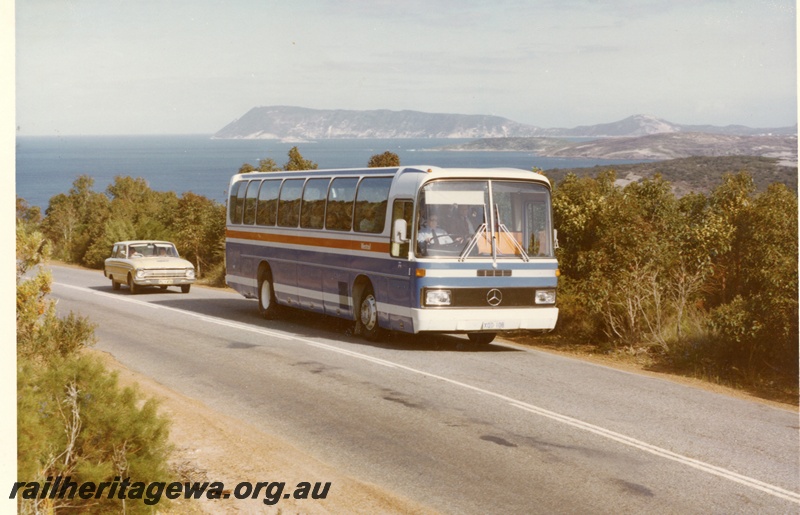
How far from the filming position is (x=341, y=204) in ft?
61.4

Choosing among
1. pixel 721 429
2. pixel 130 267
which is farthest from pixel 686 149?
pixel 721 429

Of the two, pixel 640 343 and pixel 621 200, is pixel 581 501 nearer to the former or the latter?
pixel 640 343

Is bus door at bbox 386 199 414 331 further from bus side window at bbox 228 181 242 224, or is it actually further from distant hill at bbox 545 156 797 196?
distant hill at bbox 545 156 797 196

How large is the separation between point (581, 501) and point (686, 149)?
152 m

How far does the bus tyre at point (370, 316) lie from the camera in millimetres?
17516

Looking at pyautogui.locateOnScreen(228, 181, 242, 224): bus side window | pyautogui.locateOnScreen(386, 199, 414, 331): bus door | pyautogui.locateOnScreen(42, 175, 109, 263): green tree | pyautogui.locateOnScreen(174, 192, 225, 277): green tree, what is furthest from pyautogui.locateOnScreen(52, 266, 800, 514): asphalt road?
pyautogui.locateOnScreen(42, 175, 109, 263): green tree

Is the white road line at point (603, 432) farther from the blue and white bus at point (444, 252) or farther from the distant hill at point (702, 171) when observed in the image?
the distant hill at point (702, 171)

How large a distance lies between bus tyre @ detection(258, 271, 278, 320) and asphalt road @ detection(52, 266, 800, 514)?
2.97 meters

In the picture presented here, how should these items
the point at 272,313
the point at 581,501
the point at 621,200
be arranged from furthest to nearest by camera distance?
the point at 272,313 < the point at 621,200 < the point at 581,501

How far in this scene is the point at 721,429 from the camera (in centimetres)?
1116

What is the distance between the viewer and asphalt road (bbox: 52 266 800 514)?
8.62 metres

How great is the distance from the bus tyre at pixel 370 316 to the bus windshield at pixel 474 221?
2082 mm

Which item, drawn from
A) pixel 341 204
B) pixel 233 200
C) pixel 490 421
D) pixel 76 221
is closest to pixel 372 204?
pixel 341 204

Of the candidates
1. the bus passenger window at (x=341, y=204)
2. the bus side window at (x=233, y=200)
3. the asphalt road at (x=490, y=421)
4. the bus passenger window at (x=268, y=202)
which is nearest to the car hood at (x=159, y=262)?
the bus side window at (x=233, y=200)
